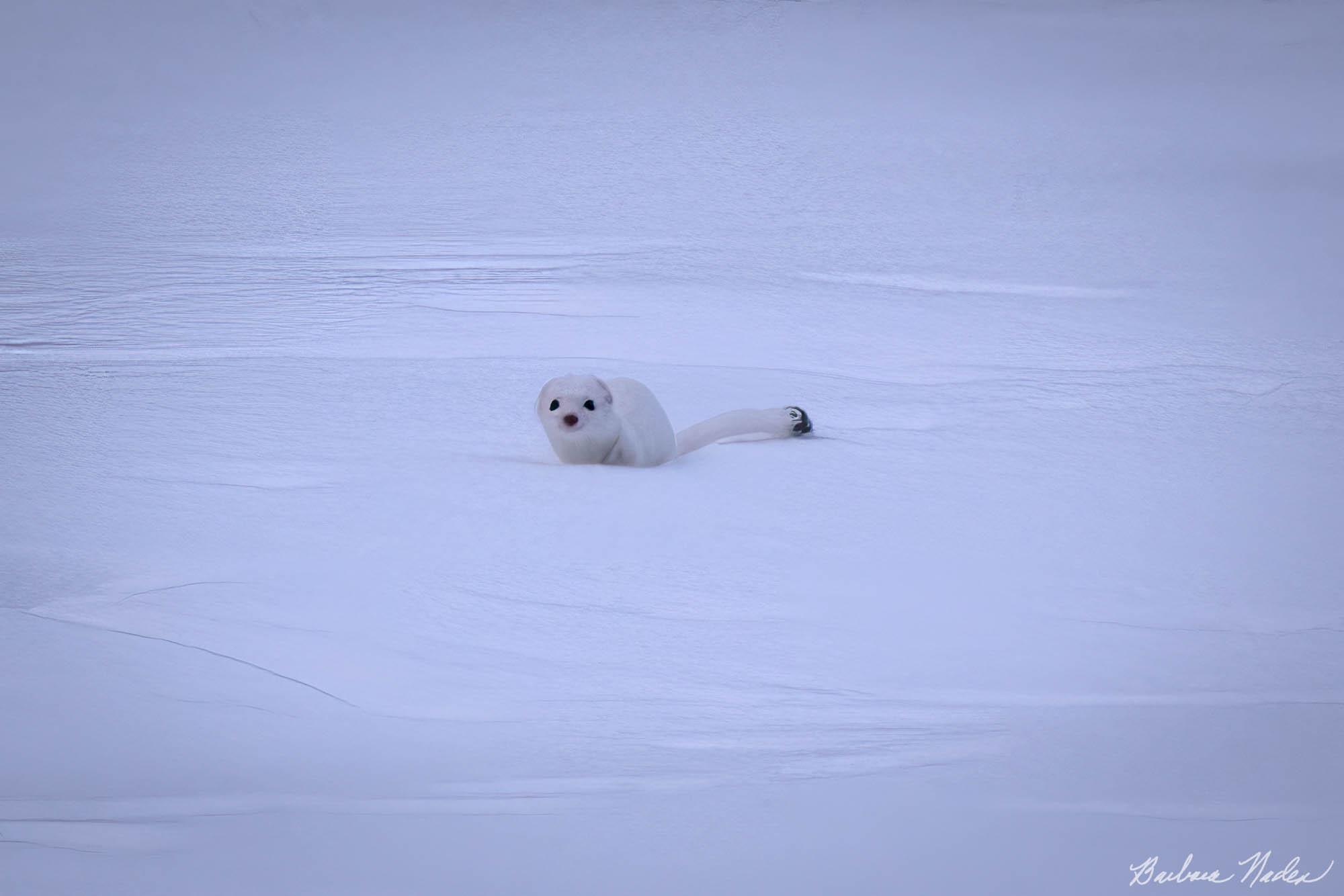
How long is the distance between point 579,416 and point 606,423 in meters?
0.06

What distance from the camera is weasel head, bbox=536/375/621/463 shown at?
2.29 meters

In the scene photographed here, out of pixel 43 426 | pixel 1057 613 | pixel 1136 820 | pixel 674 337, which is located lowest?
pixel 1136 820

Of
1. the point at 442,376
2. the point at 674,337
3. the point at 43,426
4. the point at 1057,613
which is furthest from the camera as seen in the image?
the point at 674,337

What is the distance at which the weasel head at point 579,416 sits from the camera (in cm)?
229

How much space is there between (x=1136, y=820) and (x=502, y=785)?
28.6 inches

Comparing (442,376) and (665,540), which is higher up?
(442,376)

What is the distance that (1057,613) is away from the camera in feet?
6.60

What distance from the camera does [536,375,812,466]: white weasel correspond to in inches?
90.2

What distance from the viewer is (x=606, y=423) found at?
2.33 meters

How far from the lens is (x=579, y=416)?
2.29 m

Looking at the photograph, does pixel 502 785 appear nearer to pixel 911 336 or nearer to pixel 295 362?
pixel 295 362

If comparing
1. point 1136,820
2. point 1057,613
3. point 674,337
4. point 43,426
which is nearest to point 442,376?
point 674,337

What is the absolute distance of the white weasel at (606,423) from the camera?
2.29 meters

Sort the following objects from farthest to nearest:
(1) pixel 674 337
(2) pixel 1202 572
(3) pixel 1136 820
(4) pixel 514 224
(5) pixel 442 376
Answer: (4) pixel 514 224 < (1) pixel 674 337 < (5) pixel 442 376 < (2) pixel 1202 572 < (3) pixel 1136 820
